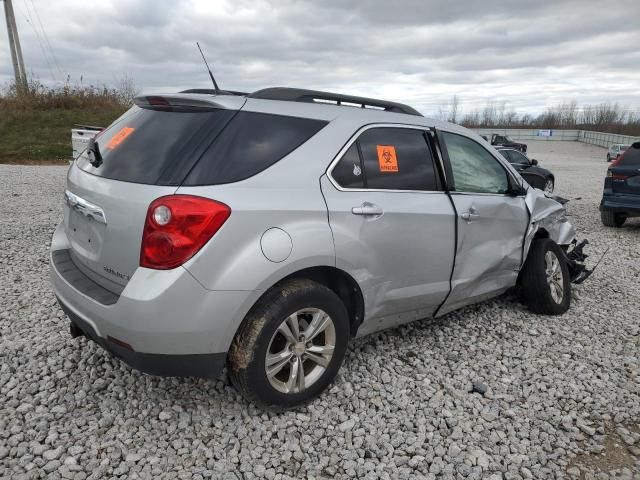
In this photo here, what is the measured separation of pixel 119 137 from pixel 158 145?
420mm

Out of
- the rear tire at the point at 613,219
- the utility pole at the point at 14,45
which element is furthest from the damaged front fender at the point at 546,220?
the utility pole at the point at 14,45

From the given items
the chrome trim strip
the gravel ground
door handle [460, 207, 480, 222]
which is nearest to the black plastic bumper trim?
the gravel ground

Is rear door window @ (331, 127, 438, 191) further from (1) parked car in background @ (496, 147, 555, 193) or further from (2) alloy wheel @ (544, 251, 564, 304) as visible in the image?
(1) parked car in background @ (496, 147, 555, 193)

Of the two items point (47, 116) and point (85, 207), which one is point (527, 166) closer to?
point (85, 207)

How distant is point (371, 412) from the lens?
2900 millimetres

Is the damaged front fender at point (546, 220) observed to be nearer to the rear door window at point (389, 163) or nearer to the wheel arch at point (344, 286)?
the rear door window at point (389, 163)

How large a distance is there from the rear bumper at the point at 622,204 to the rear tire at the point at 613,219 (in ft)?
0.83

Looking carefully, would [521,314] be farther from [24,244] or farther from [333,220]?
[24,244]

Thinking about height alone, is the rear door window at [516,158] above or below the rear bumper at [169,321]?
below

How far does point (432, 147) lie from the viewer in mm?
3475

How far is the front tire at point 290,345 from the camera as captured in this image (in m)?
2.53

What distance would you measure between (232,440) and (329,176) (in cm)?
149

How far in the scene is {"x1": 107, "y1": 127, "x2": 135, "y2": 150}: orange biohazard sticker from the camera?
112 inches

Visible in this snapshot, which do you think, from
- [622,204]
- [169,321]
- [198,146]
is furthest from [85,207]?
[622,204]
